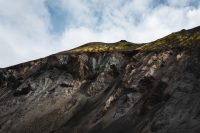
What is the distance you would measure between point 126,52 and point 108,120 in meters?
19.9

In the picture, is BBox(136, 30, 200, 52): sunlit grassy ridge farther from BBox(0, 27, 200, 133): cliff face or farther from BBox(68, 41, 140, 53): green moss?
BBox(68, 41, 140, 53): green moss

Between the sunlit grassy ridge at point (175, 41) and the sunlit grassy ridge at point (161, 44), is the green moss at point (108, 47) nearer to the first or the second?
the sunlit grassy ridge at point (161, 44)

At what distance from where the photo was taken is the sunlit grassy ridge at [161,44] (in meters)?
75.3

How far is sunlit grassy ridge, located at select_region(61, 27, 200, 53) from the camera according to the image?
247 feet

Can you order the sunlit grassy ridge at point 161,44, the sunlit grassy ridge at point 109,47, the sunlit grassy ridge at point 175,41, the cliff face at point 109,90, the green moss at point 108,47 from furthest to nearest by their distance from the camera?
the sunlit grassy ridge at point 109,47 → the green moss at point 108,47 → the sunlit grassy ridge at point 161,44 → the sunlit grassy ridge at point 175,41 → the cliff face at point 109,90

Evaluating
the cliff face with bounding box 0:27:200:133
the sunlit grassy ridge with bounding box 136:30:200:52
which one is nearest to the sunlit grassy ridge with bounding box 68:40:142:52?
the cliff face with bounding box 0:27:200:133

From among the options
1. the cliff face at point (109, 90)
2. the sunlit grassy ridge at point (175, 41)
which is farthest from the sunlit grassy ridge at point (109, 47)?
the sunlit grassy ridge at point (175, 41)

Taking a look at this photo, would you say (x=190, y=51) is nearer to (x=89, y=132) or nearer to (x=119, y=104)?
(x=119, y=104)

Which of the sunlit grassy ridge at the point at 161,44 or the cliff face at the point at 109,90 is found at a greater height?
the sunlit grassy ridge at the point at 161,44

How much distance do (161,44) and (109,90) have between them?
13353mm

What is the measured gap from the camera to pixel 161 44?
80.5 meters

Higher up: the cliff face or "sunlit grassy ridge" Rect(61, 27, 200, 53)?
"sunlit grassy ridge" Rect(61, 27, 200, 53)

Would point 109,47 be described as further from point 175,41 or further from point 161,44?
point 175,41

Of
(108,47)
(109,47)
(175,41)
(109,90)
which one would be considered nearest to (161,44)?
(175,41)
